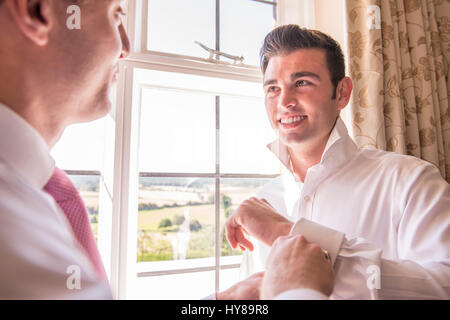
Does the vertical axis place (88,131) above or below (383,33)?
below

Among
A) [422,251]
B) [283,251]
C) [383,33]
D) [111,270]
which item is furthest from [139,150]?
[383,33]

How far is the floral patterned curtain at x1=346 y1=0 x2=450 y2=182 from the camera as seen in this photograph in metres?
0.91

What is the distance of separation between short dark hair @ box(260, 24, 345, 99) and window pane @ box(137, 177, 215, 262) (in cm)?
40

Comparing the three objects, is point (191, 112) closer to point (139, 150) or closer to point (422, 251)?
point (139, 150)

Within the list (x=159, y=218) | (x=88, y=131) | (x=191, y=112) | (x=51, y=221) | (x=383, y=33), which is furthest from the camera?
(x=383, y=33)

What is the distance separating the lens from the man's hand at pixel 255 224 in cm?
46

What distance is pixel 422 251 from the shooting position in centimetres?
51

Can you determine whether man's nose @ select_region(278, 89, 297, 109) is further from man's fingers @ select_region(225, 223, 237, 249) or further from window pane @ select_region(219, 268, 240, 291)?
window pane @ select_region(219, 268, 240, 291)

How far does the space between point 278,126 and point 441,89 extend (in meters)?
0.88

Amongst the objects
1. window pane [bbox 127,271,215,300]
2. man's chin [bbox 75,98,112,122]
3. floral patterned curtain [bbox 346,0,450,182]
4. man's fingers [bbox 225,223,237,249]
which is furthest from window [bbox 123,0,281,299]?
floral patterned curtain [bbox 346,0,450,182]

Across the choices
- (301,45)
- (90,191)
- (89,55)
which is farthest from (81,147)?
(301,45)

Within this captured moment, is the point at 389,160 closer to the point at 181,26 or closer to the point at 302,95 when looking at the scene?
the point at 302,95

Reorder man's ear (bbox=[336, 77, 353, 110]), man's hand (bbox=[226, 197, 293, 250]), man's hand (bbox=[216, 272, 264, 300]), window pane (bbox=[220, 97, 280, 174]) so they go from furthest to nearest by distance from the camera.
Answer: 1. window pane (bbox=[220, 97, 280, 174])
2. man's ear (bbox=[336, 77, 353, 110])
3. man's hand (bbox=[226, 197, 293, 250])
4. man's hand (bbox=[216, 272, 264, 300])
